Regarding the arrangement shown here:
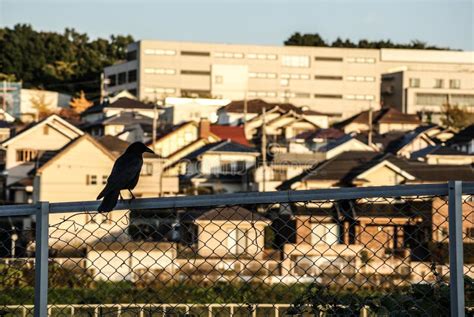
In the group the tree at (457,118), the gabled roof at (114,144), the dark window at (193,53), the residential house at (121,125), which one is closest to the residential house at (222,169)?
the gabled roof at (114,144)

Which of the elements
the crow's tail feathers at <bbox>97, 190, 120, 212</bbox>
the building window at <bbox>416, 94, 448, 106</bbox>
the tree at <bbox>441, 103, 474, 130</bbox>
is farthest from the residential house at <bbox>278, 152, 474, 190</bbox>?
the building window at <bbox>416, 94, 448, 106</bbox>

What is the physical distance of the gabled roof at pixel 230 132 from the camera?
1631 inches

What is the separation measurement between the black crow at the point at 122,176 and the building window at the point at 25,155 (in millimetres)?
31330

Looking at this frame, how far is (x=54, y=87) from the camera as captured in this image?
218 ft

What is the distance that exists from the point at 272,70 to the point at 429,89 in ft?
32.8

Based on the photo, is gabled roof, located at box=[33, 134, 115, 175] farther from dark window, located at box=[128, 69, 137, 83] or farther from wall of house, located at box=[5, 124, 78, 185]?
dark window, located at box=[128, 69, 137, 83]

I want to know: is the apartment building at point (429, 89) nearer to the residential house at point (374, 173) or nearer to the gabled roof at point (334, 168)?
the gabled roof at point (334, 168)

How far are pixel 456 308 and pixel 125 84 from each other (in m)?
62.0

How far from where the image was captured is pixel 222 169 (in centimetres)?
3566

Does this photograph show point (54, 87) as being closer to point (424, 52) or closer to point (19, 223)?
point (424, 52)

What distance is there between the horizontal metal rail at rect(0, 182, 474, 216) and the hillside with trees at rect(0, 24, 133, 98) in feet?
198

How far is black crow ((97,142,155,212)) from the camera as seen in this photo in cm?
365

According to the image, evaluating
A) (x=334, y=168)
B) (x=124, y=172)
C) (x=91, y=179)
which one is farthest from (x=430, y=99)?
(x=124, y=172)

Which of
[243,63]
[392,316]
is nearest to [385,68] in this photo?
[243,63]
